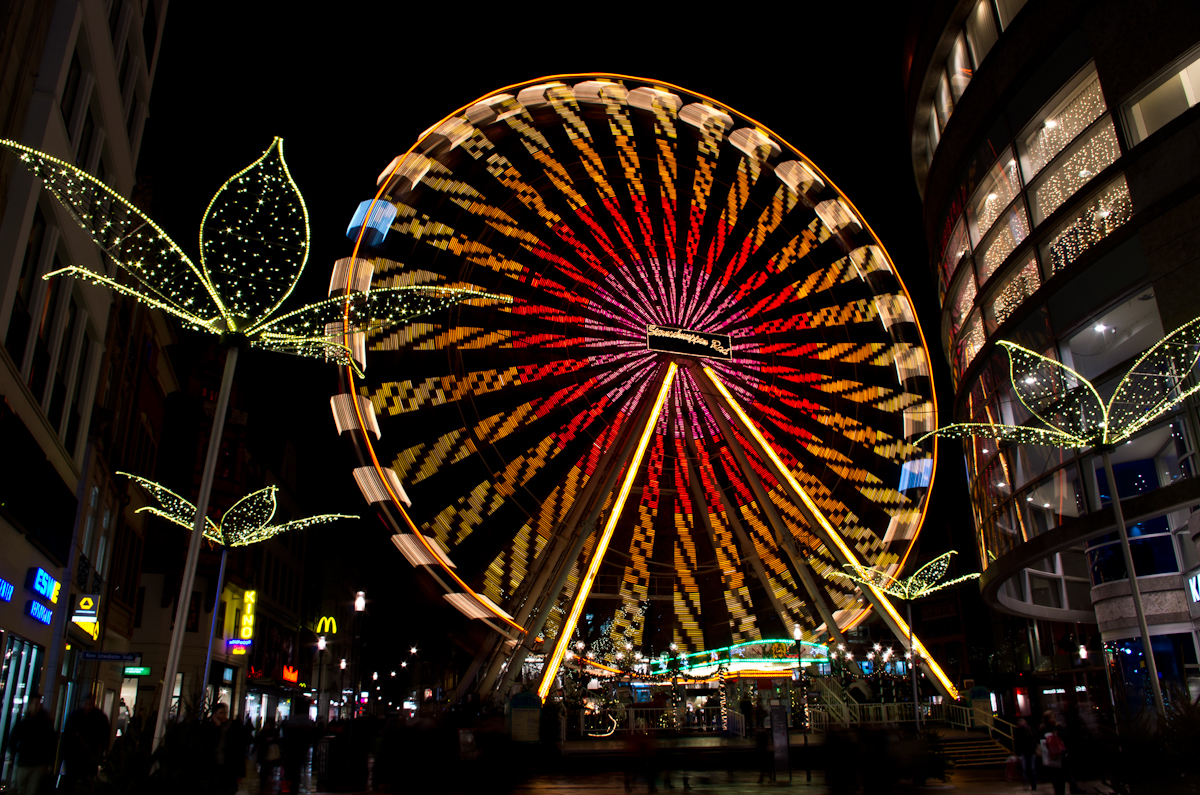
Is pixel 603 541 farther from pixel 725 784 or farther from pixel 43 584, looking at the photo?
pixel 43 584

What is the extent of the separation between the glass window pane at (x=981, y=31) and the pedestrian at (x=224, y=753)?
22656mm

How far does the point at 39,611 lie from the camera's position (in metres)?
15.2

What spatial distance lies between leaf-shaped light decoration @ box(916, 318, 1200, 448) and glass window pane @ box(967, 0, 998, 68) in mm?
8541

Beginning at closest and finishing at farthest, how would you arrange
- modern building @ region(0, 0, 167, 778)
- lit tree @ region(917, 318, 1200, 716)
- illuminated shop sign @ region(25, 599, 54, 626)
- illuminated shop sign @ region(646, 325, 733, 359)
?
modern building @ region(0, 0, 167, 778), lit tree @ region(917, 318, 1200, 716), illuminated shop sign @ region(25, 599, 54, 626), illuminated shop sign @ region(646, 325, 733, 359)

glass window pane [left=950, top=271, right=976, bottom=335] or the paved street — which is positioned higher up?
glass window pane [left=950, top=271, right=976, bottom=335]

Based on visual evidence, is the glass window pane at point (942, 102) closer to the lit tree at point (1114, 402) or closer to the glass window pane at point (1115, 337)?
the lit tree at point (1114, 402)

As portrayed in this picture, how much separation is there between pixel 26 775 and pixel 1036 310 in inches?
794

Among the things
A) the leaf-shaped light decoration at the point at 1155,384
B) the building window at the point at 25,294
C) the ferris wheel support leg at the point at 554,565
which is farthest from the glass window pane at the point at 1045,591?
the building window at the point at 25,294

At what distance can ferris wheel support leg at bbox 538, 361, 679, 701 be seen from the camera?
72.7ft

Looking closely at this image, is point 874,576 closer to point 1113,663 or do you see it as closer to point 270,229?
point 1113,663

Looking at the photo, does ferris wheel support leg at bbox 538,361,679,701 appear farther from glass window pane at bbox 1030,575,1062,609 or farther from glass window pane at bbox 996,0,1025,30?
glass window pane at bbox 996,0,1025,30

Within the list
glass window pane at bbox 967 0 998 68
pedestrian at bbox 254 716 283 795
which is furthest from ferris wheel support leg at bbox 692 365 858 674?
pedestrian at bbox 254 716 283 795

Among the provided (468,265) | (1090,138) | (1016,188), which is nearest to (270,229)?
(468,265)

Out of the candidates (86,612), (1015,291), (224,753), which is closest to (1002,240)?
(1015,291)
